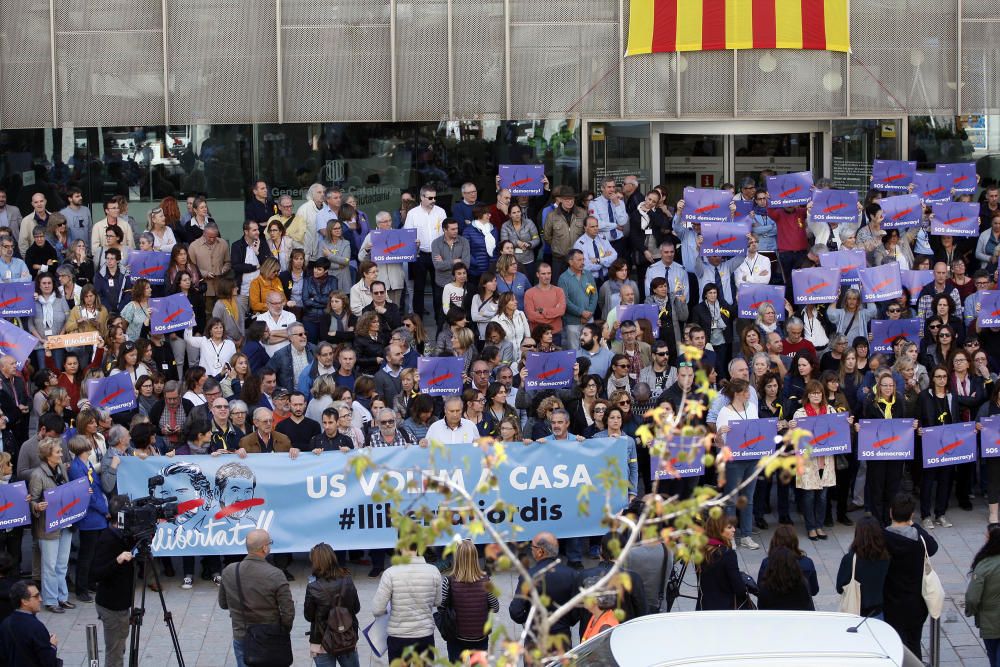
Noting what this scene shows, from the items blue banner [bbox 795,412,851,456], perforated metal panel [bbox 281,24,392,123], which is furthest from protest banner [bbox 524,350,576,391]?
perforated metal panel [bbox 281,24,392,123]

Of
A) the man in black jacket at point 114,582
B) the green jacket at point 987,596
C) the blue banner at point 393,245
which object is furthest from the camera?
the blue banner at point 393,245

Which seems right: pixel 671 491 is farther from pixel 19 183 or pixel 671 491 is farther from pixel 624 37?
pixel 19 183

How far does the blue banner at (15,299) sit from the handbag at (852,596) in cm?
980

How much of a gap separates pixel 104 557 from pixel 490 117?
11357 mm

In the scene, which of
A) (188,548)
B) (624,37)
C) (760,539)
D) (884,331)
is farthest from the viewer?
(624,37)

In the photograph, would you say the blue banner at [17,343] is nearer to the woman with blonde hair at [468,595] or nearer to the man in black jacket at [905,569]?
the woman with blonde hair at [468,595]

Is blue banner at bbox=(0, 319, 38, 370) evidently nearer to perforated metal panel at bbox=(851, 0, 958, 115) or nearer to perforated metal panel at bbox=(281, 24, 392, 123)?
perforated metal panel at bbox=(281, 24, 392, 123)

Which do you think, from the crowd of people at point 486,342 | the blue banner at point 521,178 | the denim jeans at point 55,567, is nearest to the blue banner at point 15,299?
the crowd of people at point 486,342

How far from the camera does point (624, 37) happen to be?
22.1 meters

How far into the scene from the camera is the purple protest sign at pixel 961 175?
21.0 metres

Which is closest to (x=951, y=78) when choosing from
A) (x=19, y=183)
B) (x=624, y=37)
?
(x=624, y=37)

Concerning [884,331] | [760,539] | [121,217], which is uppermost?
[121,217]

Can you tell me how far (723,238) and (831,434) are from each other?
390cm

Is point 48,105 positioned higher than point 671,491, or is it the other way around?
point 48,105
